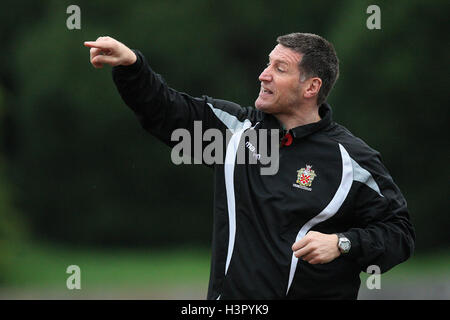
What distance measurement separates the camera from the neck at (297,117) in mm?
4109

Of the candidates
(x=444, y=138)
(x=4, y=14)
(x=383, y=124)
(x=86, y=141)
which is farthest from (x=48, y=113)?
(x=444, y=138)

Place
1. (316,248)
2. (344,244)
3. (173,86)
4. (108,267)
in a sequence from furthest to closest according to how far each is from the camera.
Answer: (108,267), (173,86), (344,244), (316,248)

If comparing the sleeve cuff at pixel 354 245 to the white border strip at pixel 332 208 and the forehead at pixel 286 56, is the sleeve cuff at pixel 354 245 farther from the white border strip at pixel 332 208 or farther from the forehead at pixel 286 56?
the forehead at pixel 286 56

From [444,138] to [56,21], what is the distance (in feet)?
22.0

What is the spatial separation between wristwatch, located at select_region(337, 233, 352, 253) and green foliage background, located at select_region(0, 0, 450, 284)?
8.12m

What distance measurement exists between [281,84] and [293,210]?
2.38 ft

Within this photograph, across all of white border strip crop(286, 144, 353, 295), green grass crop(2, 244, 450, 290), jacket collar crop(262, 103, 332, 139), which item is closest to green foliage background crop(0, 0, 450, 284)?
green grass crop(2, 244, 450, 290)

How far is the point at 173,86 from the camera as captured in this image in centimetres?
1246

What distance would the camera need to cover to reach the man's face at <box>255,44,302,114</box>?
404cm

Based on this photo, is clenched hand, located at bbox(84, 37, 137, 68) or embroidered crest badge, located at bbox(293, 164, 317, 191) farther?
embroidered crest badge, located at bbox(293, 164, 317, 191)

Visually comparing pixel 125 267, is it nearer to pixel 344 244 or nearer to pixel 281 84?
pixel 281 84

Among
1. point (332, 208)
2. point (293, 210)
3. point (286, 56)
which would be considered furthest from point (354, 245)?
point (286, 56)

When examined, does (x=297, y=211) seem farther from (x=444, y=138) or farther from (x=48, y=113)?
(x=48, y=113)

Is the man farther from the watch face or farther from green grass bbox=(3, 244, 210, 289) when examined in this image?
green grass bbox=(3, 244, 210, 289)
